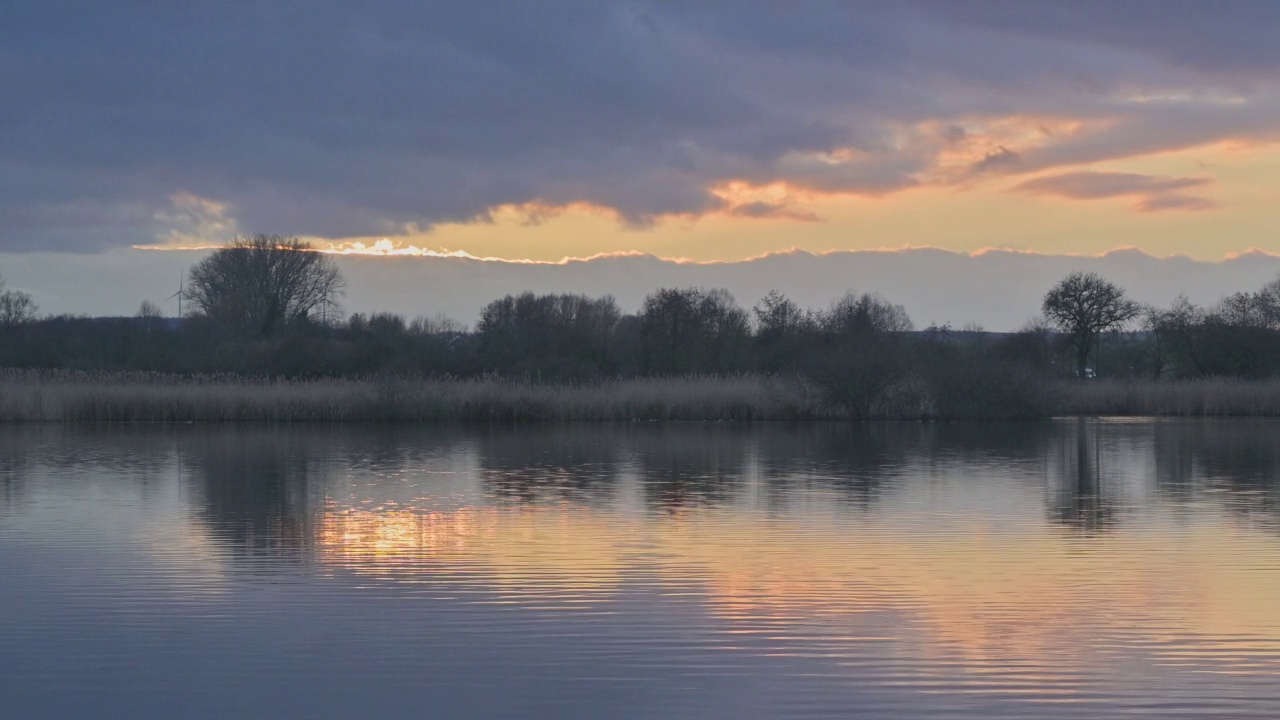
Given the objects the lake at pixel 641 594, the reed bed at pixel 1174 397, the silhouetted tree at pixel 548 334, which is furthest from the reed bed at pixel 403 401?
the lake at pixel 641 594

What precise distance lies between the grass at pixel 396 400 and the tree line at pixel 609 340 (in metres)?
1.24

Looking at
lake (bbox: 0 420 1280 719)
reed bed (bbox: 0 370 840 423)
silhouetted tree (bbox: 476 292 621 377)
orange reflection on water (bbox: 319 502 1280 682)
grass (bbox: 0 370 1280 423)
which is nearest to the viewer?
lake (bbox: 0 420 1280 719)

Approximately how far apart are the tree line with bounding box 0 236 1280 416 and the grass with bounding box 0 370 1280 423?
48.8 inches

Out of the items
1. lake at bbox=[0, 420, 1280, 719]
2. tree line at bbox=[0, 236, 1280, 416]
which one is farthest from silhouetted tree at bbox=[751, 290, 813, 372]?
lake at bbox=[0, 420, 1280, 719]

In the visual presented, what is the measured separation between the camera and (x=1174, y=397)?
1411 inches

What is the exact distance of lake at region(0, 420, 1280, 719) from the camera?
19.2ft

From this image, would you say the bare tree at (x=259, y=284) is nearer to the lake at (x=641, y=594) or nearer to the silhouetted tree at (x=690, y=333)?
the silhouetted tree at (x=690, y=333)

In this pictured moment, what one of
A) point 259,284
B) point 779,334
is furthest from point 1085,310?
point 259,284

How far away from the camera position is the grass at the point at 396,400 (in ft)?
102

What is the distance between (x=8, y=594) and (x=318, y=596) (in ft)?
6.41

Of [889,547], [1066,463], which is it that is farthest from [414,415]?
[889,547]

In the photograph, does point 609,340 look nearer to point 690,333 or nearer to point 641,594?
point 690,333

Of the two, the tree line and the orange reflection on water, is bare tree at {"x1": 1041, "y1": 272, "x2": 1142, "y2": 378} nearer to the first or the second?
the tree line

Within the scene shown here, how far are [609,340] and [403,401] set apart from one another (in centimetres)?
2028
